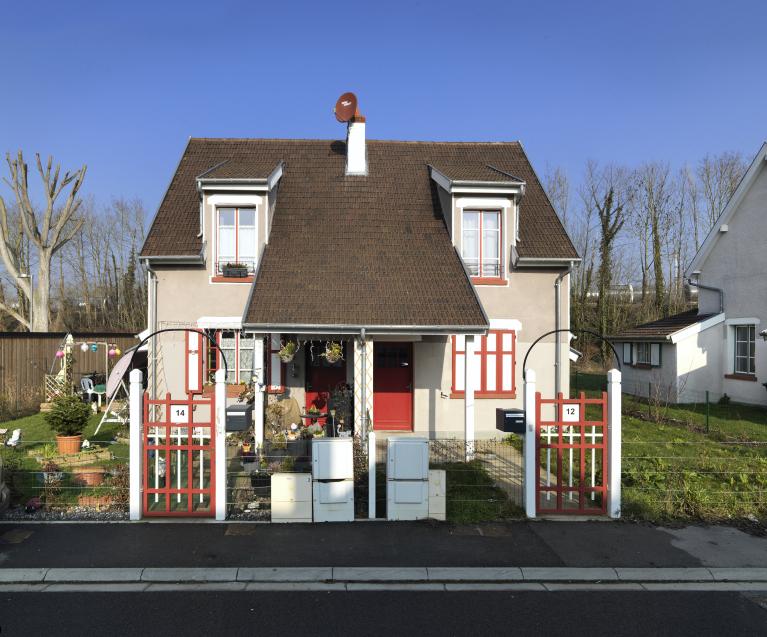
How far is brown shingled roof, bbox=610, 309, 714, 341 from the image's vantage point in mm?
19375

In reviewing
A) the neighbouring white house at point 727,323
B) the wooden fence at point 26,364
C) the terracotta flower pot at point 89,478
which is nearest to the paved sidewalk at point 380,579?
the terracotta flower pot at point 89,478

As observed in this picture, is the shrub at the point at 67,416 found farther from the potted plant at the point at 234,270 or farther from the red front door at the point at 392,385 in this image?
the red front door at the point at 392,385

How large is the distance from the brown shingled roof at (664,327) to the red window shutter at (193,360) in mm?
14941

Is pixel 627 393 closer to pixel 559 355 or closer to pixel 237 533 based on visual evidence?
pixel 559 355

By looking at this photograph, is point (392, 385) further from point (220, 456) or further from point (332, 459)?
point (220, 456)

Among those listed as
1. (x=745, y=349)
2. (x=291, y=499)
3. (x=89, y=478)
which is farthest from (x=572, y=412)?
(x=745, y=349)

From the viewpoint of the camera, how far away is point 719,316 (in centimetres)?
1877

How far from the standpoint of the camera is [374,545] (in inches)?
265

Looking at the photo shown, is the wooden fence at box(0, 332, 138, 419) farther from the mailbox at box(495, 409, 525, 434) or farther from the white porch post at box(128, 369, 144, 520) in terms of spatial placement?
the mailbox at box(495, 409, 525, 434)

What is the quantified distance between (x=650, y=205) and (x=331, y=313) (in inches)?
1301

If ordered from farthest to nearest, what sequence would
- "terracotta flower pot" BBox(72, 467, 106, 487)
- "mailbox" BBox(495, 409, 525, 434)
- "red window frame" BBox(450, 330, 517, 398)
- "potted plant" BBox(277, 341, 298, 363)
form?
"red window frame" BBox(450, 330, 517, 398) < "potted plant" BBox(277, 341, 298, 363) < "terracotta flower pot" BBox(72, 467, 106, 487) < "mailbox" BBox(495, 409, 525, 434)

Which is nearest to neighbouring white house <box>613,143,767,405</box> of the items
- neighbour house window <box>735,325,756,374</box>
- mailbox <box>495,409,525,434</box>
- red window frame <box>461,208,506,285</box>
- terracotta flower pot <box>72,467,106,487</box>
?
neighbour house window <box>735,325,756,374</box>

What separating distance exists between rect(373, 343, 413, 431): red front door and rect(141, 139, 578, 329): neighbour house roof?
219cm

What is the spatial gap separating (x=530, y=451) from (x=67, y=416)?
8236 mm
